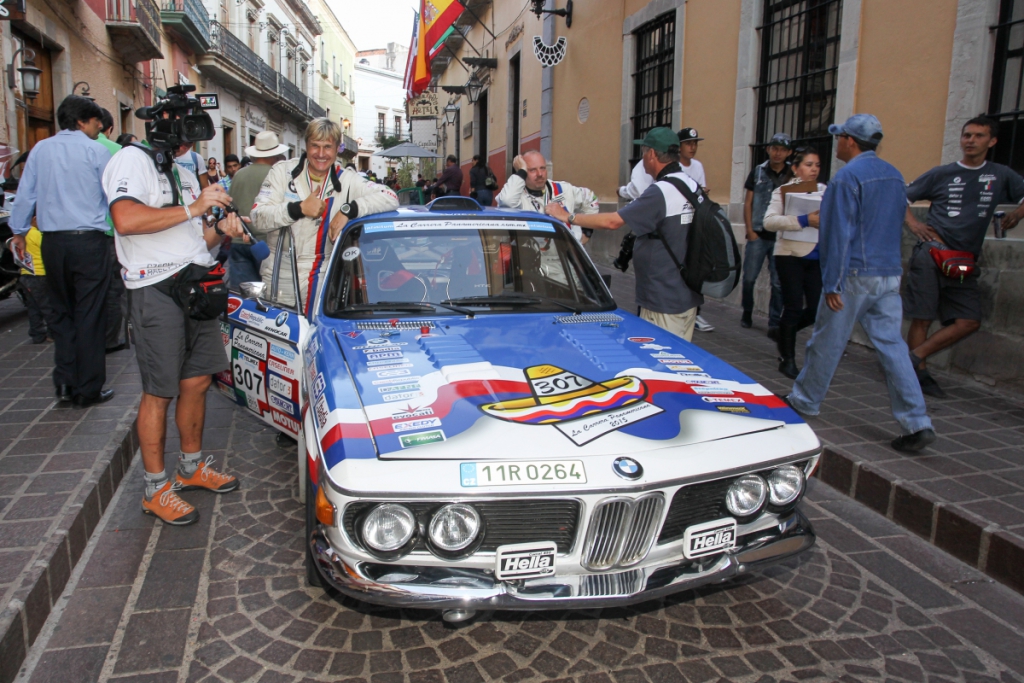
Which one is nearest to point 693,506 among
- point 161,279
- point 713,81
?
point 161,279

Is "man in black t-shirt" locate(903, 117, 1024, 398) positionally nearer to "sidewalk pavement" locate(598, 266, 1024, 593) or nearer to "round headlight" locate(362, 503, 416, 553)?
"sidewalk pavement" locate(598, 266, 1024, 593)

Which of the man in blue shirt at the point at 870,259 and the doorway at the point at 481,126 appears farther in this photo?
the doorway at the point at 481,126

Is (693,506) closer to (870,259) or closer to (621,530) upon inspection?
(621,530)

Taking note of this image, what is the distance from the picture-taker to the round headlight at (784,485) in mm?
2506

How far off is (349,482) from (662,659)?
1.20m

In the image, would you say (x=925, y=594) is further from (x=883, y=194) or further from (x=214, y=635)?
(x=214, y=635)

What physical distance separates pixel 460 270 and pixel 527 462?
63.3 inches

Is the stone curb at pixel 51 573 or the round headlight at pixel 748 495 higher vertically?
the round headlight at pixel 748 495

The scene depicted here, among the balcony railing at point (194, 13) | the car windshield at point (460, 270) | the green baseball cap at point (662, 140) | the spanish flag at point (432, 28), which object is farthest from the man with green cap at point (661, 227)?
the balcony railing at point (194, 13)

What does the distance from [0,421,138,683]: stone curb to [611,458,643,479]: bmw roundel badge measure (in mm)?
1931

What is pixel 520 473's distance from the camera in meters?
2.18

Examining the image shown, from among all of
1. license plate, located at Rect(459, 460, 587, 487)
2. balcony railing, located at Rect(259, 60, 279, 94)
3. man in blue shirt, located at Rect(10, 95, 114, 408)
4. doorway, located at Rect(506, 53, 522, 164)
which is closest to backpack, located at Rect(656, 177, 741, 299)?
license plate, located at Rect(459, 460, 587, 487)

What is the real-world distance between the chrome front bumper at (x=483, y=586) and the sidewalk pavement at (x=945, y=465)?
5.33ft

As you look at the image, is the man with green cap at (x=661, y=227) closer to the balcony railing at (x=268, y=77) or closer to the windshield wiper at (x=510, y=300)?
the windshield wiper at (x=510, y=300)
